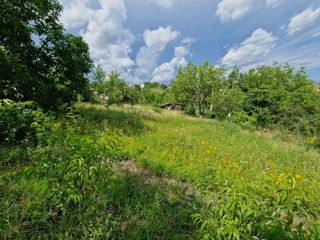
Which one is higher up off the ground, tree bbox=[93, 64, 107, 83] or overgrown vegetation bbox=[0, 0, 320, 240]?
tree bbox=[93, 64, 107, 83]

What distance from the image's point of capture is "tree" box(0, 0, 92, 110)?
160 inches

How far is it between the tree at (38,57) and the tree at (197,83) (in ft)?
50.5

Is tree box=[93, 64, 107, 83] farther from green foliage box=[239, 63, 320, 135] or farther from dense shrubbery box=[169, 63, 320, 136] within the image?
green foliage box=[239, 63, 320, 135]

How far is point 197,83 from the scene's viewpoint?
62.5ft

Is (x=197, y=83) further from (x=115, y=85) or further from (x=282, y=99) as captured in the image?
(x=115, y=85)

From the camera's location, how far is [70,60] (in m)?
5.52

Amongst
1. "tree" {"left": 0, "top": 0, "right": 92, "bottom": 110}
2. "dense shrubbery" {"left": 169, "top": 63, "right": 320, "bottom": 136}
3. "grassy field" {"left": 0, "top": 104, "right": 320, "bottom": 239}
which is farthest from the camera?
"dense shrubbery" {"left": 169, "top": 63, "right": 320, "bottom": 136}

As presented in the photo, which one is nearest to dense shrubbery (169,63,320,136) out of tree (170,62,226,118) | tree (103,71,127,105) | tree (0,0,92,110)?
tree (170,62,226,118)

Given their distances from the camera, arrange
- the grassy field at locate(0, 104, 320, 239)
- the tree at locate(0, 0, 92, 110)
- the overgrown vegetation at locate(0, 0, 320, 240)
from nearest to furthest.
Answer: the grassy field at locate(0, 104, 320, 239)
the overgrown vegetation at locate(0, 0, 320, 240)
the tree at locate(0, 0, 92, 110)

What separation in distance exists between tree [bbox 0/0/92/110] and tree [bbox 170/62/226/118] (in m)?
15.4

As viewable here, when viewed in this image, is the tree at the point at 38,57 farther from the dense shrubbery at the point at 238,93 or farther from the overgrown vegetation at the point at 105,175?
the dense shrubbery at the point at 238,93

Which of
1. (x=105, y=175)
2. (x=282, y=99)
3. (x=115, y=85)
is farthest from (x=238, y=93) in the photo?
(x=105, y=175)

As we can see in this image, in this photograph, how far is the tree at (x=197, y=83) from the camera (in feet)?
60.0

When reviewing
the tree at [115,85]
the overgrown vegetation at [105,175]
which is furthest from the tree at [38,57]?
the tree at [115,85]
